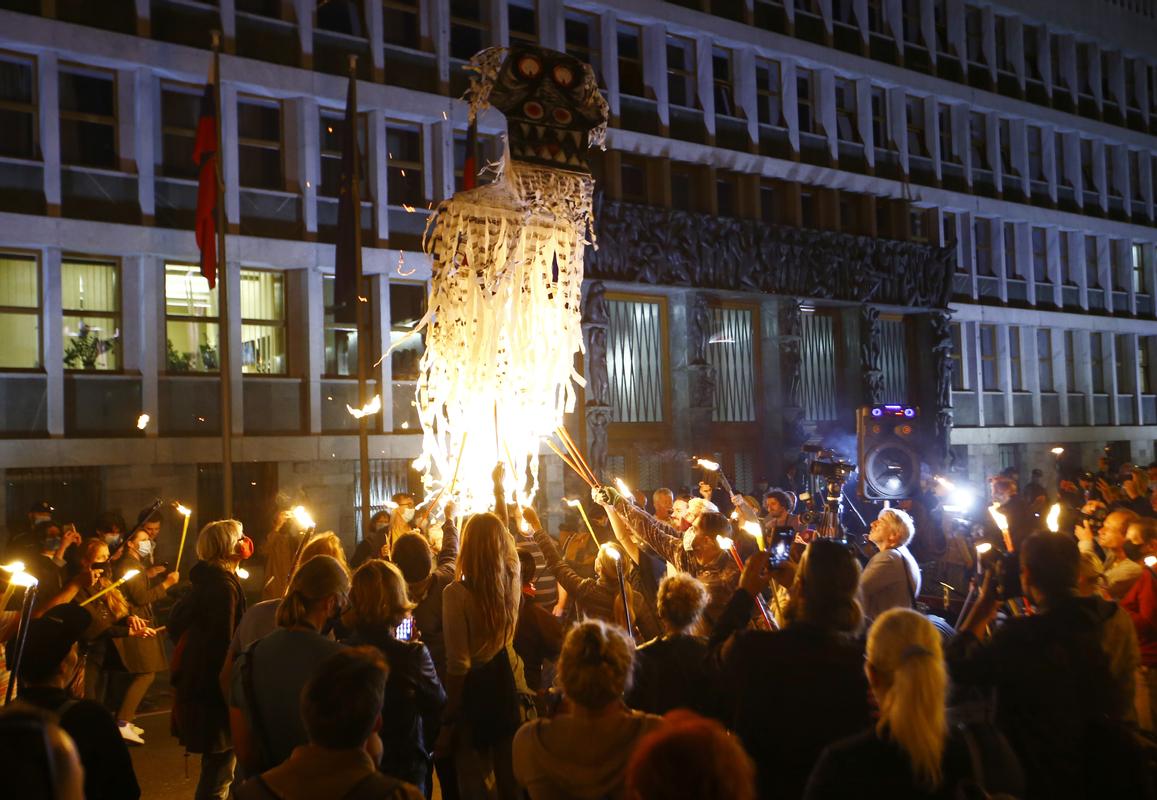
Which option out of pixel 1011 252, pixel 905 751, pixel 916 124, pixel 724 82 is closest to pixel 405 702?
pixel 905 751

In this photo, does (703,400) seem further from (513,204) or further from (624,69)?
(513,204)

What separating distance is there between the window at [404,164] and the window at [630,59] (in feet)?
17.4

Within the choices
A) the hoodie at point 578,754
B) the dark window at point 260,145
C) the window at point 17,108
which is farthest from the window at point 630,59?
the hoodie at point 578,754

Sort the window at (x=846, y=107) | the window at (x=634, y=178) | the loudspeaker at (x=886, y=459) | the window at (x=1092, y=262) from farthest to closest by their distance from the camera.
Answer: the window at (x=1092, y=262), the window at (x=846, y=107), the window at (x=634, y=178), the loudspeaker at (x=886, y=459)

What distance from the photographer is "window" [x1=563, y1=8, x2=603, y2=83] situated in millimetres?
23828

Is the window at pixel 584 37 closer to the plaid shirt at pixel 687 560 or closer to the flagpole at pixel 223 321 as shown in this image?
the flagpole at pixel 223 321

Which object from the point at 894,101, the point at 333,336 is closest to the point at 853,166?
the point at 894,101

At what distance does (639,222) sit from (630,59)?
413cm

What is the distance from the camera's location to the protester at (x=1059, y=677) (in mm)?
3998

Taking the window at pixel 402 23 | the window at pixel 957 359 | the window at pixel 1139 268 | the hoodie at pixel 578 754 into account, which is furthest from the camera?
the window at pixel 1139 268

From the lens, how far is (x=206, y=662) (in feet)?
19.2

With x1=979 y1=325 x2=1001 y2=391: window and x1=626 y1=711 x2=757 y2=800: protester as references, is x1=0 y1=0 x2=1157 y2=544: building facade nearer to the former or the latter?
x1=979 y1=325 x2=1001 y2=391: window

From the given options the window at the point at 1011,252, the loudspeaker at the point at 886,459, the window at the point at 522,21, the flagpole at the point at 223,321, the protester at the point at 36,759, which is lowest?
the protester at the point at 36,759

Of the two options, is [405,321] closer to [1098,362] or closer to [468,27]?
[468,27]
